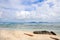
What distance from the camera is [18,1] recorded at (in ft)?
7.07

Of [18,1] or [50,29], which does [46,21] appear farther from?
[18,1]

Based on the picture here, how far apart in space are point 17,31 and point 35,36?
30 cm

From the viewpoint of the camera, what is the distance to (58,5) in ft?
7.04

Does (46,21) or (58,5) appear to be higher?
(58,5)

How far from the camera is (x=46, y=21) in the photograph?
215 cm

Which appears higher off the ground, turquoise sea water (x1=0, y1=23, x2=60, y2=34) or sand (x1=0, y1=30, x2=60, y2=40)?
turquoise sea water (x1=0, y1=23, x2=60, y2=34)

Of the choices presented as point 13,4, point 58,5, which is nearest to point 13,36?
point 13,4

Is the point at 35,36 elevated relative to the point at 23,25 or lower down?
lower down

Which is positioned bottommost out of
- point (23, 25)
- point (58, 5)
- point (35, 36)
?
point (35, 36)

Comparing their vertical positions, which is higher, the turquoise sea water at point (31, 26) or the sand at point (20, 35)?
the turquoise sea water at point (31, 26)

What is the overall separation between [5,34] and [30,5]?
1.98ft

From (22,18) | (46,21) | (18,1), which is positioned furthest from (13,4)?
(46,21)

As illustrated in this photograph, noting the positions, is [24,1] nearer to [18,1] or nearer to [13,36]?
[18,1]

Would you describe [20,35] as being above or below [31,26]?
below
